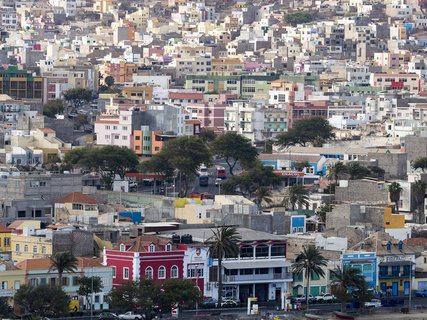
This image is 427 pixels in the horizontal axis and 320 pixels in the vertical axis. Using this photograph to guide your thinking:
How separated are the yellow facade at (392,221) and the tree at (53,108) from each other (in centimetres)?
4082

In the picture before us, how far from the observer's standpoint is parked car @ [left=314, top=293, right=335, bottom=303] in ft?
218

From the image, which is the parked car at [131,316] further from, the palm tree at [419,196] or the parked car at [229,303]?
the palm tree at [419,196]

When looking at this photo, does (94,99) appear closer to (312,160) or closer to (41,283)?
(312,160)

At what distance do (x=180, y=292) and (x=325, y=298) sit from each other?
6.25m

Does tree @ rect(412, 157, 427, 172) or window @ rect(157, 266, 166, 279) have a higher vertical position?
tree @ rect(412, 157, 427, 172)

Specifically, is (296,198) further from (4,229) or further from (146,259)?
(146,259)

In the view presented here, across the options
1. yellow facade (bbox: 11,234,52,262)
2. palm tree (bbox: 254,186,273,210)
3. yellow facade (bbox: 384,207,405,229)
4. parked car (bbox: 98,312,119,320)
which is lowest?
parked car (bbox: 98,312,119,320)

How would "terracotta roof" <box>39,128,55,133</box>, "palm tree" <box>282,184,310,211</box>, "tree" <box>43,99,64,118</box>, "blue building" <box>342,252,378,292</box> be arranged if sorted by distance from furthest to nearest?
"tree" <box>43,99,64,118</box>
"terracotta roof" <box>39,128,55,133</box>
"palm tree" <box>282,184,310,211</box>
"blue building" <box>342,252,378,292</box>

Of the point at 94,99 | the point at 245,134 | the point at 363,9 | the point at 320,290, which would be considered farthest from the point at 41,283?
the point at 363,9

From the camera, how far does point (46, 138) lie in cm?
9944

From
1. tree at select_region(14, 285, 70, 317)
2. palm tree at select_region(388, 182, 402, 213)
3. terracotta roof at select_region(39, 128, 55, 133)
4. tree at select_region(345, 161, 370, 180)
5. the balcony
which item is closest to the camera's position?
tree at select_region(14, 285, 70, 317)

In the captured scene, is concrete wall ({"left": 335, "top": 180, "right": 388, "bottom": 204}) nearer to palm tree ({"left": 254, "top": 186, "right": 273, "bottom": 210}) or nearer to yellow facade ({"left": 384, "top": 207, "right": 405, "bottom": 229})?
palm tree ({"left": 254, "top": 186, "right": 273, "bottom": 210})

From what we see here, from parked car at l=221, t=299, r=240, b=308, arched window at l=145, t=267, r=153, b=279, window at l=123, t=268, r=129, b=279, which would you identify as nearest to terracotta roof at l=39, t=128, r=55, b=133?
parked car at l=221, t=299, r=240, b=308

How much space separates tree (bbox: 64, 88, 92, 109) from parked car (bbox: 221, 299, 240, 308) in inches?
2508
